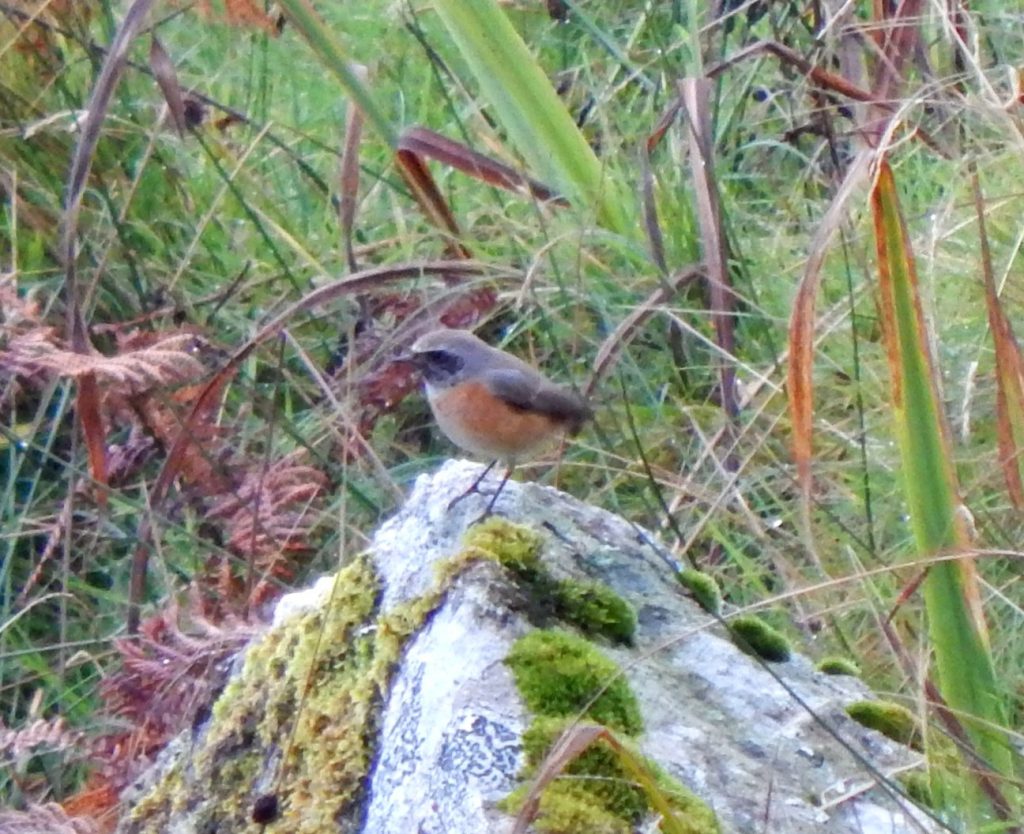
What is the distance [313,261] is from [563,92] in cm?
139

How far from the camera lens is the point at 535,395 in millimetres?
3238

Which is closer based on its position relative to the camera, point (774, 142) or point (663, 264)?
point (663, 264)

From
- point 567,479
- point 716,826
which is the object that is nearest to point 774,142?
point 567,479

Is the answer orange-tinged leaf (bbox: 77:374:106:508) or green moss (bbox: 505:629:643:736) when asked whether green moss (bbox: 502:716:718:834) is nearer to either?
green moss (bbox: 505:629:643:736)

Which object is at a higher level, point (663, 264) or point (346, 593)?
point (346, 593)

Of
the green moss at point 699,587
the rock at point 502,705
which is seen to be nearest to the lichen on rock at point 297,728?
the rock at point 502,705

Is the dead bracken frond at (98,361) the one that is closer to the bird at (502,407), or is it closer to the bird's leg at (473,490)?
the bird at (502,407)

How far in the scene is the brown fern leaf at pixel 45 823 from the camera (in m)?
2.79

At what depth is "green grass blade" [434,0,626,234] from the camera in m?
4.36

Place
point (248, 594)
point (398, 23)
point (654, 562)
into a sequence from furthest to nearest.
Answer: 1. point (398, 23)
2. point (248, 594)
3. point (654, 562)

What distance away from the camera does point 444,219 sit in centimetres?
442

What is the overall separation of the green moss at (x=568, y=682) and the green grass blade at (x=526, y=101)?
2.27 metres

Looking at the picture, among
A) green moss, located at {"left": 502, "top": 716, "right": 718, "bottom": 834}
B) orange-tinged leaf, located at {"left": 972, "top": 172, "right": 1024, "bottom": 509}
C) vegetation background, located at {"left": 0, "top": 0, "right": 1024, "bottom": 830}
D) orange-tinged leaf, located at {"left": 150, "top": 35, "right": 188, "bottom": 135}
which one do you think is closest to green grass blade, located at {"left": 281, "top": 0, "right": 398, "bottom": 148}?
vegetation background, located at {"left": 0, "top": 0, "right": 1024, "bottom": 830}

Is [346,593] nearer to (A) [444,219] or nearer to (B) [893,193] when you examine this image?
(B) [893,193]
